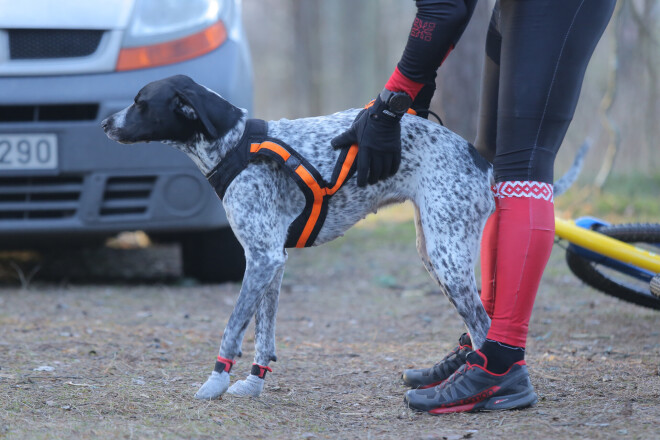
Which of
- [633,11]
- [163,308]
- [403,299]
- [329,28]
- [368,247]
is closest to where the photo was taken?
[163,308]

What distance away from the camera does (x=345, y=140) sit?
290 cm

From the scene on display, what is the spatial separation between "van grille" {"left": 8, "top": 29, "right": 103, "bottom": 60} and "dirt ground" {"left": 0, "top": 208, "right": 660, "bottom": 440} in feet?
5.02

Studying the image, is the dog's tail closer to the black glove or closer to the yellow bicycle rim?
the yellow bicycle rim

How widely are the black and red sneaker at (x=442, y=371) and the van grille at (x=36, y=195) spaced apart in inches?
97.7

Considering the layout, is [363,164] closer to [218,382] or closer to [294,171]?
[294,171]

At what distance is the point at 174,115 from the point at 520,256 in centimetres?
139

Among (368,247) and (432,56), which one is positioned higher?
(432,56)

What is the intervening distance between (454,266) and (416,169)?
40 centimetres

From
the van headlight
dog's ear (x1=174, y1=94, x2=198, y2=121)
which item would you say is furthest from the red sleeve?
the van headlight

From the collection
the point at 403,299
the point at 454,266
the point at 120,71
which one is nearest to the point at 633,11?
the point at 403,299

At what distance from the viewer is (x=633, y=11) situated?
32.1 feet

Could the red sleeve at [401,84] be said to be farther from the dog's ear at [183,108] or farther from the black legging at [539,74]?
the dog's ear at [183,108]

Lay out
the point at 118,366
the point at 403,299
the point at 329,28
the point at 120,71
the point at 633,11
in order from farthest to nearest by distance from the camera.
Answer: the point at 329,28
the point at 633,11
the point at 403,299
the point at 120,71
the point at 118,366

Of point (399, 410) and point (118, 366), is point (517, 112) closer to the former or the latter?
point (399, 410)
